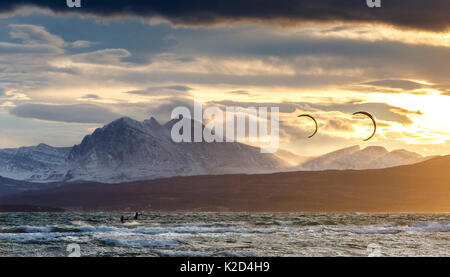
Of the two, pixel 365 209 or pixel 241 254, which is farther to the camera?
pixel 365 209

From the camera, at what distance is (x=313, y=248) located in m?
37.6
